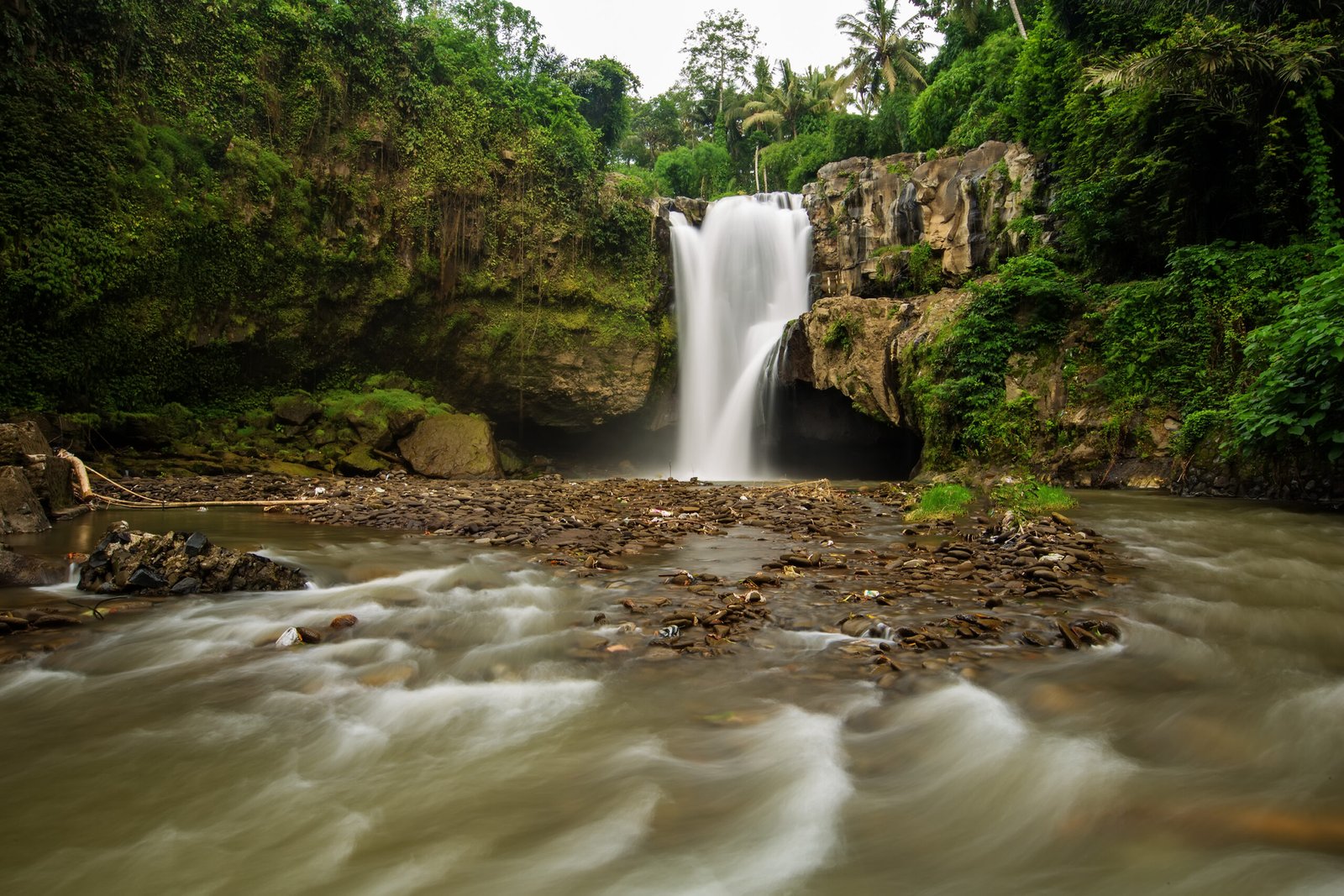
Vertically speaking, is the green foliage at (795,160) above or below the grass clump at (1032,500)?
above

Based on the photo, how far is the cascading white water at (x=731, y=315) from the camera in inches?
790

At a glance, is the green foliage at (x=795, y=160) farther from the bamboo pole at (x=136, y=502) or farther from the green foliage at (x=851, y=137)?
the bamboo pole at (x=136, y=502)

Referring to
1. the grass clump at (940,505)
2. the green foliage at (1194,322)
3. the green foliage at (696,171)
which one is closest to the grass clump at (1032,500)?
the grass clump at (940,505)

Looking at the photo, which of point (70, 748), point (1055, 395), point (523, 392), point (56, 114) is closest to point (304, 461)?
point (523, 392)

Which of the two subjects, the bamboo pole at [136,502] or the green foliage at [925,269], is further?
the green foliage at [925,269]

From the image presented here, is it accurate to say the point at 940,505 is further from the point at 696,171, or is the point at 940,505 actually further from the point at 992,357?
the point at 696,171

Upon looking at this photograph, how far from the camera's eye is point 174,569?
504cm

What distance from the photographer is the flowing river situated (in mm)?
1895

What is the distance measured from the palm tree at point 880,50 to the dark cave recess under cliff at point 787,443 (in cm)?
2334

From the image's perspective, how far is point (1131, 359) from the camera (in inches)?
443

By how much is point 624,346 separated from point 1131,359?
41.4 ft

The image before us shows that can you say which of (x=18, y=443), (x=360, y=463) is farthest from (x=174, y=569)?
(x=360, y=463)

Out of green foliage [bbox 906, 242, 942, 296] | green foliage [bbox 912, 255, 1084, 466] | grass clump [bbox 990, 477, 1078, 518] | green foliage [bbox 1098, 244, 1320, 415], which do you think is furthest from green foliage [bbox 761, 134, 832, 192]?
grass clump [bbox 990, 477, 1078, 518]

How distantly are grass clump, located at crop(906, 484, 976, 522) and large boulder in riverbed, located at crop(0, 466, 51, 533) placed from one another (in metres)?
9.96
